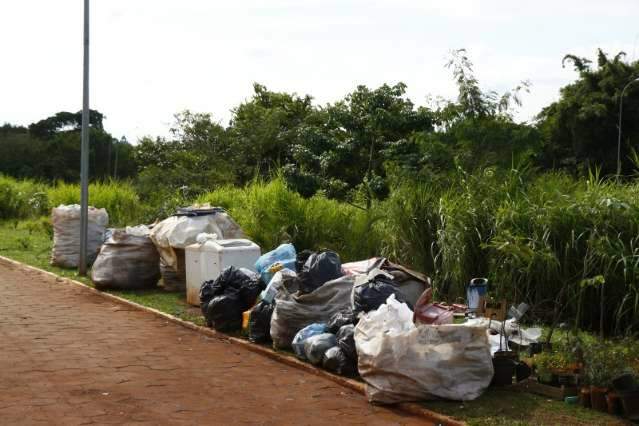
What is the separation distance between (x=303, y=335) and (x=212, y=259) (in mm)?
3485

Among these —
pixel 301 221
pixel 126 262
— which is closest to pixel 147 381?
pixel 126 262

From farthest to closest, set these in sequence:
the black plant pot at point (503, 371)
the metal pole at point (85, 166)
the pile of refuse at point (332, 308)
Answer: the metal pole at point (85, 166)
the black plant pot at point (503, 371)
the pile of refuse at point (332, 308)

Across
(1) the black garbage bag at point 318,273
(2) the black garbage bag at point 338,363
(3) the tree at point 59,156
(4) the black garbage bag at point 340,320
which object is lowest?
(2) the black garbage bag at point 338,363

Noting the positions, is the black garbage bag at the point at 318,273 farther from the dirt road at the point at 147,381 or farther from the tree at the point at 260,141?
the tree at the point at 260,141

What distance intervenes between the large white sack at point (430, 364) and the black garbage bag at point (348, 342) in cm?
67

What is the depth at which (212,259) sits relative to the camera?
11.7m

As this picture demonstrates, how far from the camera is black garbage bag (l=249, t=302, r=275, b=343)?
9391 millimetres

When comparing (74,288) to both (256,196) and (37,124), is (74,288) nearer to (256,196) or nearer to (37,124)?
(256,196)

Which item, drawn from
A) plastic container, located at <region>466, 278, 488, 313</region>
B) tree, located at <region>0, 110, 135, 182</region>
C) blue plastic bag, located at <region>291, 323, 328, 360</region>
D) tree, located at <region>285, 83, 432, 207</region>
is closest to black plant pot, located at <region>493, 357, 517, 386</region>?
blue plastic bag, located at <region>291, 323, 328, 360</region>

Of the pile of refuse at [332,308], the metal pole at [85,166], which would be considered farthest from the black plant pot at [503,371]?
the metal pole at [85,166]

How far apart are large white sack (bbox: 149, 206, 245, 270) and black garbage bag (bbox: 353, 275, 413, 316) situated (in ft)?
16.1

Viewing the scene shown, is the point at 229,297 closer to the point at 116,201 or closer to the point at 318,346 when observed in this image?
the point at 318,346

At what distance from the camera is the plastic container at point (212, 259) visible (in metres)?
11.7

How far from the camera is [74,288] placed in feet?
46.4
